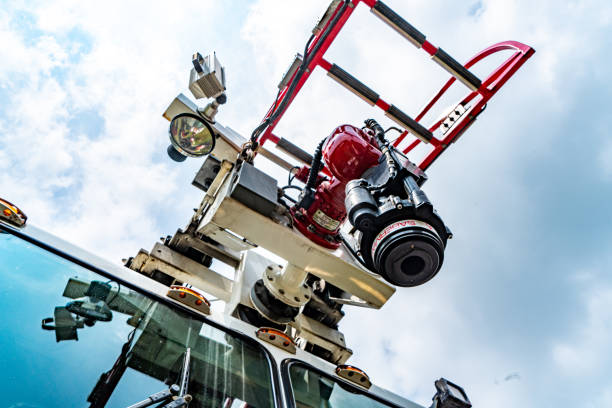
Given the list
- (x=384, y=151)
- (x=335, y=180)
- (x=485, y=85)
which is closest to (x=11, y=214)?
(x=335, y=180)

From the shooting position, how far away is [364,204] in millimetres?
1874

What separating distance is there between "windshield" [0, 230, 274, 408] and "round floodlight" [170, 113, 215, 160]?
110cm

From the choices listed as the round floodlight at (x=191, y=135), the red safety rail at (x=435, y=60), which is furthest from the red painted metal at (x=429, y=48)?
the round floodlight at (x=191, y=135)

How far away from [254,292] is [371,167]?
3.91ft

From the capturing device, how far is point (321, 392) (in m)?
1.91

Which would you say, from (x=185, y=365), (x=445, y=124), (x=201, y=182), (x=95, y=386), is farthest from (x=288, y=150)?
(x=95, y=386)

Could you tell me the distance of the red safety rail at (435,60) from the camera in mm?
3107

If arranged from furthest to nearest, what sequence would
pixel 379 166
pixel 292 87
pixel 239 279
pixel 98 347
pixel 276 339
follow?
pixel 239 279 → pixel 292 87 → pixel 379 166 → pixel 276 339 → pixel 98 347

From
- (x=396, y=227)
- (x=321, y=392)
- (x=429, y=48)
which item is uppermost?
(x=429, y=48)

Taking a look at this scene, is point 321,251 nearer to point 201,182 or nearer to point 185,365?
point 185,365

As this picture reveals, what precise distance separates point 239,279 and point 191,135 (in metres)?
1.14

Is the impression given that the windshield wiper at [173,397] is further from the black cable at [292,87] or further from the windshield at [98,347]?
the black cable at [292,87]

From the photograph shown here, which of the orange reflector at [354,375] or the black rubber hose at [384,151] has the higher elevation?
the black rubber hose at [384,151]

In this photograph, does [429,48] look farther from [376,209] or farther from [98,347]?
[98,347]
